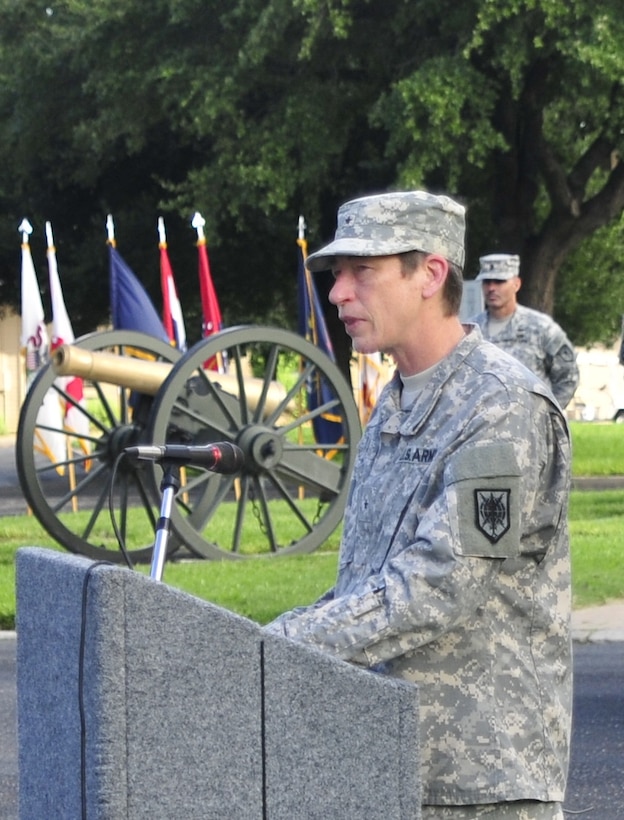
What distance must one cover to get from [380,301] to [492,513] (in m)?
0.40

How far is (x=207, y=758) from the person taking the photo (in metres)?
2.13

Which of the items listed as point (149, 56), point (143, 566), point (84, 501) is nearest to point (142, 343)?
point (143, 566)

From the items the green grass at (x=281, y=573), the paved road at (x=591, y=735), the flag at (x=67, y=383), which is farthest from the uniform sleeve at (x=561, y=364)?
the flag at (x=67, y=383)

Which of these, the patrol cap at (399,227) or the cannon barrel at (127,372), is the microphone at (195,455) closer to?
the patrol cap at (399,227)

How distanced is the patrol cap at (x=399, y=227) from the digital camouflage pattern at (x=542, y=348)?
27.7 feet

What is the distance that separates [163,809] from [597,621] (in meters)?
7.10

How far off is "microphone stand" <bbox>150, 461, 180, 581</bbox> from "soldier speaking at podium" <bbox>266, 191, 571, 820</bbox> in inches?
25.1

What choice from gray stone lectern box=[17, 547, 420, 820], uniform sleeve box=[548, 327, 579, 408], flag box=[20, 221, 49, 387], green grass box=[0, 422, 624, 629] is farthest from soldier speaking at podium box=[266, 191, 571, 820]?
flag box=[20, 221, 49, 387]

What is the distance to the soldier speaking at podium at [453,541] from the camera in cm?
236

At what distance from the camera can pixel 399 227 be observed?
2.54 meters

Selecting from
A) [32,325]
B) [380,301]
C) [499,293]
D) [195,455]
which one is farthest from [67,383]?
[380,301]

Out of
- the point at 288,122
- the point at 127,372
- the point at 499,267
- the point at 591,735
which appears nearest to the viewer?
the point at 591,735

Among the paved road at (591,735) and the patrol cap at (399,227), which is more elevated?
the patrol cap at (399,227)

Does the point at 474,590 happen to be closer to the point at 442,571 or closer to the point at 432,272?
the point at 442,571
